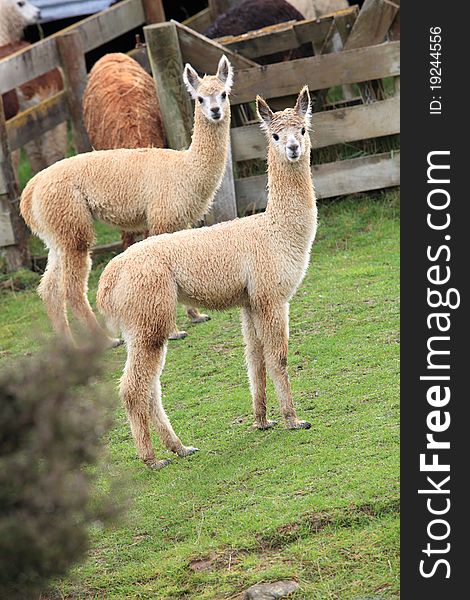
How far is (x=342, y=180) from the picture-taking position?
10000mm

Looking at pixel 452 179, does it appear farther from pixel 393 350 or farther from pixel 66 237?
pixel 66 237

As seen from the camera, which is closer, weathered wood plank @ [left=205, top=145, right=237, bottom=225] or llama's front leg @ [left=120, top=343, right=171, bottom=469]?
llama's front leg @ [left=120, top=343, right=171, bottom=469]

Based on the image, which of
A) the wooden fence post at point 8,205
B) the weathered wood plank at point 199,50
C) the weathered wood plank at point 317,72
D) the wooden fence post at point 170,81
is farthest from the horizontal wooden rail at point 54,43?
the weathered wood plank at point 317,72

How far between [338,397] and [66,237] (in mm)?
2632

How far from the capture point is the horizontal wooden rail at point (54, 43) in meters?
10.3

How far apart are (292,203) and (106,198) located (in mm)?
2316

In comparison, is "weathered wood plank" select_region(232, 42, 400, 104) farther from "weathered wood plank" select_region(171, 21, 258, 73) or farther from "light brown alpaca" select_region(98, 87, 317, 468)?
"light brown alpaca" select_region(98, 87, 317, 468)

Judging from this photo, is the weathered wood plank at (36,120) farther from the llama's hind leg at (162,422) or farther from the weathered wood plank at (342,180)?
the llama's hind leg at (162,422)

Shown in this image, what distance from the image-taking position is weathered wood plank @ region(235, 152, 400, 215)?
391 inches

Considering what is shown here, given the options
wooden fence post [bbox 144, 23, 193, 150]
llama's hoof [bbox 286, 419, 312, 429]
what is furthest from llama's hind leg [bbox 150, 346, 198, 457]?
wooden fence post [bbox 144, 23, 193, 150]

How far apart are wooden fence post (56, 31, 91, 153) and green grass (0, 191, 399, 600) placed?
389cm

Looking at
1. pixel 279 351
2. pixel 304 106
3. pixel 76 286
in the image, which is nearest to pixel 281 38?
pixel 76 286

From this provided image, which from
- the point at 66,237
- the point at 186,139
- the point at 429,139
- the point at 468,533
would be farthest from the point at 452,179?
the point at 186,139

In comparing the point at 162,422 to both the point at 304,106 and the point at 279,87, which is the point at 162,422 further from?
the point at 279,87
